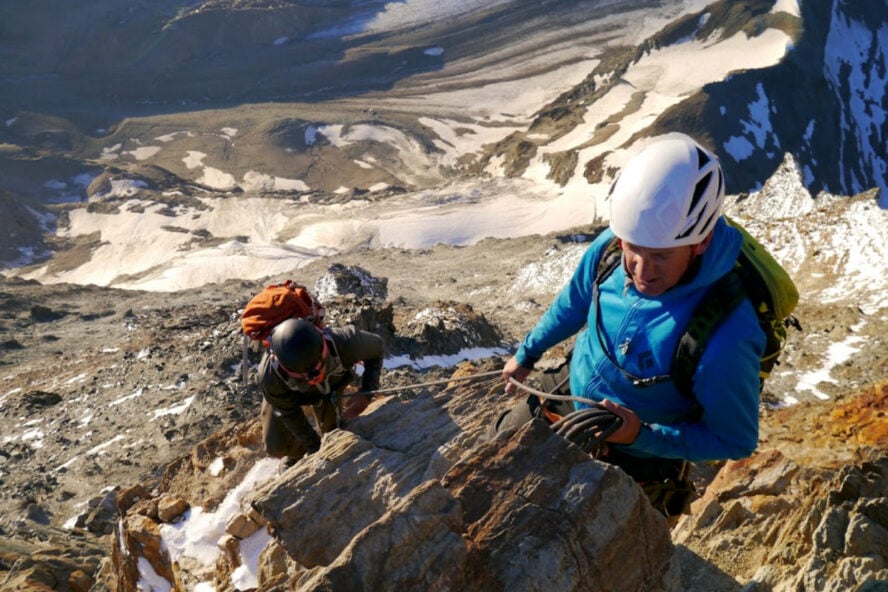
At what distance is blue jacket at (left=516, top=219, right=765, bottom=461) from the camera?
3.28 metres

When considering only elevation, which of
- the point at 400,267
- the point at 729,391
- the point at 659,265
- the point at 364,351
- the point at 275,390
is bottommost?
the point at 400,267

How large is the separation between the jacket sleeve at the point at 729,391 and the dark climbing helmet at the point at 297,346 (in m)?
3.01

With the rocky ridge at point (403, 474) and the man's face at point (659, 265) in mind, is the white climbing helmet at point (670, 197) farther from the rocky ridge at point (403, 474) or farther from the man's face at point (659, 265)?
the rocky ridge at point (403, 474)

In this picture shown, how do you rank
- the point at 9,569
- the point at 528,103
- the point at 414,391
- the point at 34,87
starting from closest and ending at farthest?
the point at 414,391, the point at 9,569, the point at 528,103, the point at 34,87

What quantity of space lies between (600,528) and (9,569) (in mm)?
7270

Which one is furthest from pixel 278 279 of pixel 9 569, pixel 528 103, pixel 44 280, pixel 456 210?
pixel 528 103

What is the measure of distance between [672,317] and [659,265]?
27 cm

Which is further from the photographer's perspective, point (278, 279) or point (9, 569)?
point (278, 279)

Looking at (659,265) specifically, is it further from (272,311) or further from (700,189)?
(272,311)

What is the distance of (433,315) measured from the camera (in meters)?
16.0

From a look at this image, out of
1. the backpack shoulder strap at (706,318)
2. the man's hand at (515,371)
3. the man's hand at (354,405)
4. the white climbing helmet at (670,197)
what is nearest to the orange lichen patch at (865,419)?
the man's hand at (515,371)

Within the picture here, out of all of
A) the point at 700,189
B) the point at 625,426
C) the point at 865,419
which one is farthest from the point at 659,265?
the point at 865,419

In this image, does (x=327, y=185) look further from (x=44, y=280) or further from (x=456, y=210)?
(x=44, y=280)

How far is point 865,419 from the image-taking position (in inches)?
311
